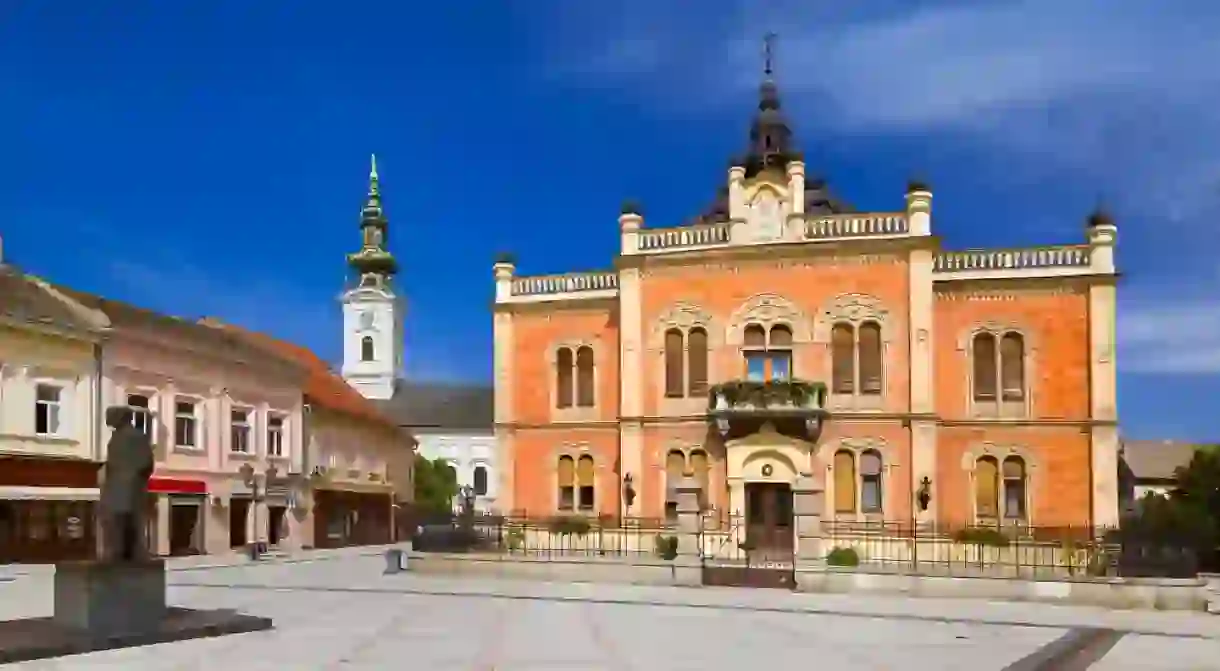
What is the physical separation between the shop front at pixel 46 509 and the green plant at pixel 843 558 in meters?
19.0

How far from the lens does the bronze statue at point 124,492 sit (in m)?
14.8

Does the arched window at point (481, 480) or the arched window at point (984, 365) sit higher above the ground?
the arched window at point (984, 365)

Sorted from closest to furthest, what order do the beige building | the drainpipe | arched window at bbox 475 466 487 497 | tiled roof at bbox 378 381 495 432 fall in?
1. the beige building
2. the drainpipe
3. arched window at bbox 475 466 487 497
4. tiled roof at bbox 378 381 495 432

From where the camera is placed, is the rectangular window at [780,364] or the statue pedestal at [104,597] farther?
the rectangular window at [780,364]

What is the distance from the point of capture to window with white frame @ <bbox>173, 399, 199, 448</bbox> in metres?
36.1

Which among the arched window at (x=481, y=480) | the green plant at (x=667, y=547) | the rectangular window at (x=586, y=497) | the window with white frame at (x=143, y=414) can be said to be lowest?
the arched window at (x=481, y=480)

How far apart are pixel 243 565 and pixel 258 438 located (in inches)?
323

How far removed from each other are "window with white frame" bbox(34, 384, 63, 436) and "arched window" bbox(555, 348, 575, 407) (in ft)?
46.1

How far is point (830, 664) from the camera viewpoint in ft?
44.0

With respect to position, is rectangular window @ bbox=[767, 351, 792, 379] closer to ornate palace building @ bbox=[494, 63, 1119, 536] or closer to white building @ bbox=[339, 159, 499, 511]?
ornate palace building @ bbox=[494, 63, 1119, 536]

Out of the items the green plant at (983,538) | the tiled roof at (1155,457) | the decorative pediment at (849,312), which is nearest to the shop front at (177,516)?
the decorative pediment at (849,312)

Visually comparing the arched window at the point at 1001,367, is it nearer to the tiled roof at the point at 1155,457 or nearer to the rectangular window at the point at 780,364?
the rectangular window at the point at 780,364

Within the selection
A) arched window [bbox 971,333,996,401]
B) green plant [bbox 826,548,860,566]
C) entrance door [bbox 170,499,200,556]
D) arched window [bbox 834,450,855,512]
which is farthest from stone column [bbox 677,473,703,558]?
entrance door [bbox 170,499,200,556]

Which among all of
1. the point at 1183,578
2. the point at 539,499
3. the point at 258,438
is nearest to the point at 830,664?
the point at 1183,578
